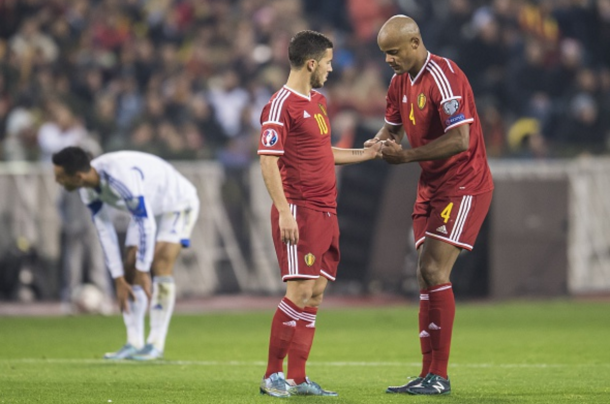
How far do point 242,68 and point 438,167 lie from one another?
13.3 m

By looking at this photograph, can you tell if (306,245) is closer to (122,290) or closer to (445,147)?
(445,147)

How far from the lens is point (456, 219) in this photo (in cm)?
821

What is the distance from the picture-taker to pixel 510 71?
20625mm

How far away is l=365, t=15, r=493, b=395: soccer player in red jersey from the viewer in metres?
8.05

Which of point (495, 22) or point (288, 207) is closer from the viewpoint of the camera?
point (288, 207)

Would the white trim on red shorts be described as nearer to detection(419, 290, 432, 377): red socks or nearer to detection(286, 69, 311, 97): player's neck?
detection(419, 290, 432, 377): red socks

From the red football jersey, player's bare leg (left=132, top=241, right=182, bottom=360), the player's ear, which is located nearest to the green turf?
player's bare leg (left=132, top=241, right=182, bottom=360)

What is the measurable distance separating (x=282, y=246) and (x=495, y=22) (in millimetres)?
14140

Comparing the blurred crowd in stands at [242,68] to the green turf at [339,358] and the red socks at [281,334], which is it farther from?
the red socks at [281,334]

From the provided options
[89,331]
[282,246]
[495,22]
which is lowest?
[89,331]

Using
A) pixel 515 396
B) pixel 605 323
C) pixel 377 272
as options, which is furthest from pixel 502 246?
pixel 515 396

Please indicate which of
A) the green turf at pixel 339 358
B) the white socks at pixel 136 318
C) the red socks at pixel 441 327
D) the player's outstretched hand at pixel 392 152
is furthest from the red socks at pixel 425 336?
the white socks at pixel 136 318

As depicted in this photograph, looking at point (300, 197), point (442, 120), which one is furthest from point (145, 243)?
point (442, 120)

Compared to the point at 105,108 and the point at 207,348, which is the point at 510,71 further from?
the point at 207,348
